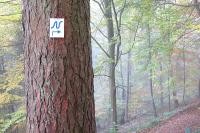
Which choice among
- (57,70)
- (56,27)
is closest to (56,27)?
(56,27)

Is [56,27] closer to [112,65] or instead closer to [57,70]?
[57,70]

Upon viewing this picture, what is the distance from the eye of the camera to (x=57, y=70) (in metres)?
2.52

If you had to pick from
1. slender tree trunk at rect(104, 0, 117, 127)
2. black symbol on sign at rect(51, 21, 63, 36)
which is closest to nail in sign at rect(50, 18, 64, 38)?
black symbol on sign at rect(51, 21, 63, 36)

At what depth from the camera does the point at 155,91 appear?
33469mm

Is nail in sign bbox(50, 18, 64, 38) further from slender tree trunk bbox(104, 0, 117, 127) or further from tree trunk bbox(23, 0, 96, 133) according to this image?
slender tree trunk bbox(104, 0, 117, 127)

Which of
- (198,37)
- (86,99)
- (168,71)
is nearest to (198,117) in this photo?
(198,37)

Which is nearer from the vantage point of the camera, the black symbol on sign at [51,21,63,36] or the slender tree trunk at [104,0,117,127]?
the black symbol on sign at [51,21,63,36]

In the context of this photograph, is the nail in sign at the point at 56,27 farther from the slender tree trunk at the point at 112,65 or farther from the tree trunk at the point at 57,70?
the slender tree trunk at the point at 112,65

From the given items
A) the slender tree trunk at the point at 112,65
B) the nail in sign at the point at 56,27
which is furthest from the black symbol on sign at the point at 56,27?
the slender tree trunk at the point at 112,65

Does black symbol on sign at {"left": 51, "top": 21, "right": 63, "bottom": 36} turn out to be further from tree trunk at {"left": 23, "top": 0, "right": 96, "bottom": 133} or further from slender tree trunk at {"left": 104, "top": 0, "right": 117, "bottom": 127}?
slender tree trunk at {"left": 104, "top": 0, "right": 117, "bottom": 127}

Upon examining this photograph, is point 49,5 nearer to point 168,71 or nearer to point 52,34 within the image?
point 52,34

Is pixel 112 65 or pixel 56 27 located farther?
pixel 112 65

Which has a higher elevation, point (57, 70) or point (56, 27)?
point (56, 27)

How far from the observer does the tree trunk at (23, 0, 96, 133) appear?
99.3 inches
